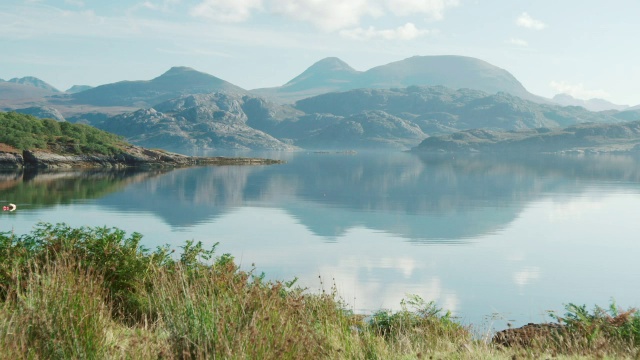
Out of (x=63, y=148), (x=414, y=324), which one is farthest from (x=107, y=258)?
(x=63, y=148)

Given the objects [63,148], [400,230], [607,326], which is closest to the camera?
[607,326]

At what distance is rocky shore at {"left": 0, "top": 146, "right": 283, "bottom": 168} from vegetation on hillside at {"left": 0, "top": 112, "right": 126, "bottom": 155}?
193 cm

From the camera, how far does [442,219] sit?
54.7m

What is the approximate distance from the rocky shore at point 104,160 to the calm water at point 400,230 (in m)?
17.5

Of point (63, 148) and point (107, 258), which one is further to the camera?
point (63, 148)

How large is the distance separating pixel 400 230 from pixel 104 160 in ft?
296

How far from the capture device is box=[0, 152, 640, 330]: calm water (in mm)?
27875

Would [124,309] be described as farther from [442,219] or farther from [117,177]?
[117,177]

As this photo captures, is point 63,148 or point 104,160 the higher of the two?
point 63,148

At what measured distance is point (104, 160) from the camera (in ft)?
404

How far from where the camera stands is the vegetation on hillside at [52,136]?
369 feet

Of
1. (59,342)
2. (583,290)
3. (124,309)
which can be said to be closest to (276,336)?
(59,342)

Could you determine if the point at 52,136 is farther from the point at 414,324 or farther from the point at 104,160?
the point at 414,324

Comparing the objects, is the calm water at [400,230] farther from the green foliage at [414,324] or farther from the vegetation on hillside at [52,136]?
the vegetation on hillside at [52,136]
